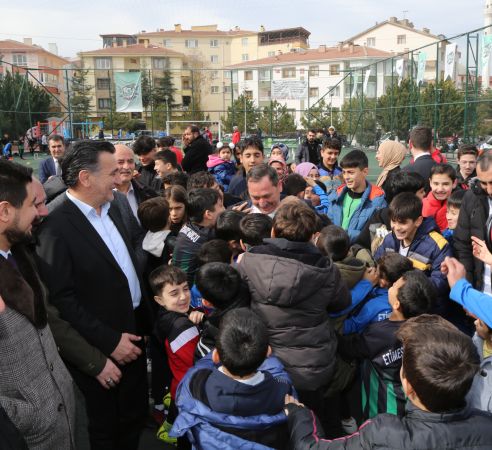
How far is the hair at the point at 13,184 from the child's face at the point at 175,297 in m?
1.22

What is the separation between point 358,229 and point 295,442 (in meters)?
2.59

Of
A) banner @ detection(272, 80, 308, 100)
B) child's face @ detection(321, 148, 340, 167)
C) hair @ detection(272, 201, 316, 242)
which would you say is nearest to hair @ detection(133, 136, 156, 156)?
child's face @ detection(321, 148, 340, 167)

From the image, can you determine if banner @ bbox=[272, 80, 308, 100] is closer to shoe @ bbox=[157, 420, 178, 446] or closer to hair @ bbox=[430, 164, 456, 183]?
hair @ bbox=[430, 164, 456, 183]

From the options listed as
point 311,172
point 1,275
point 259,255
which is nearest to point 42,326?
point 1,275

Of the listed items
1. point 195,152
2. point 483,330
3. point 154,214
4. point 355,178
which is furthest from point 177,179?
point 483,330

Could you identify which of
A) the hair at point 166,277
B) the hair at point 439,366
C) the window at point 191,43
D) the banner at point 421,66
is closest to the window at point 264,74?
the window at point 191,43

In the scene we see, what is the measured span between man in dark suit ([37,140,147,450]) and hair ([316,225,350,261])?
1085 millimetres

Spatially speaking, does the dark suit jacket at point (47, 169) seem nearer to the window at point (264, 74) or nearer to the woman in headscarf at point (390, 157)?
the woman in headscarf at point (390, 157)

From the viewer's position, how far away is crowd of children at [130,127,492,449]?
1.61 meters

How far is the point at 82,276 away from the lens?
2.42 metres

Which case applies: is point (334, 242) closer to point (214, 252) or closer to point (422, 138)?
point (214, 252)

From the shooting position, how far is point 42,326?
6.34 ft

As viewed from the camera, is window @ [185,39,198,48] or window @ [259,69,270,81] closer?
window @ [259,69,270,81]

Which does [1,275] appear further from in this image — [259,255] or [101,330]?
[259,255]
